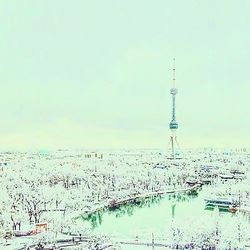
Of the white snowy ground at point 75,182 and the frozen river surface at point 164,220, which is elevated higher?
the white snowy ground at point 75,182

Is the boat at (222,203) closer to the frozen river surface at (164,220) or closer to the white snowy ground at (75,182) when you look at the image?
the frozen river surface at (164,220)

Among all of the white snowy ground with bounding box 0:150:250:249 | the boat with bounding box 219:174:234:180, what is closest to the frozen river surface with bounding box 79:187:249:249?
the white snowy ground with bounding box 0:150:250:249

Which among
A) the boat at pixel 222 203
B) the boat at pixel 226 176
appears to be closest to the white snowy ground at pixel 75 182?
the boat at pixel 226 176

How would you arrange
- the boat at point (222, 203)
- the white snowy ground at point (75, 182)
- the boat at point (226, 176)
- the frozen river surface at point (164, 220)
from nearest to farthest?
the frozen river surface at point (164, 220) → the white snowy ground at point (75, 182) → the boat at point (222, 203) → the boat at point (226, 176)

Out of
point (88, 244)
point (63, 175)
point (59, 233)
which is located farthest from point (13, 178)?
point (88, 244)

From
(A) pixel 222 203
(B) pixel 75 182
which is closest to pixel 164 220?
(A) pixel 222 203

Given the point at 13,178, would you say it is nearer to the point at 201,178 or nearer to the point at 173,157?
the point at 201,178

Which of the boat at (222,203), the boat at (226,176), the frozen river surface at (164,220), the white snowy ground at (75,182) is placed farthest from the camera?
the boat at (226,176)

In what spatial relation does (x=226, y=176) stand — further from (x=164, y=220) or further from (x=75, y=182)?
(x=164, y=220)

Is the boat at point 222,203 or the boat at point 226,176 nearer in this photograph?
the boat at point 222,203

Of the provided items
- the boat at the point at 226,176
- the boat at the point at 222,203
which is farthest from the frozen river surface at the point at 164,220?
the boat at the point at 226,176

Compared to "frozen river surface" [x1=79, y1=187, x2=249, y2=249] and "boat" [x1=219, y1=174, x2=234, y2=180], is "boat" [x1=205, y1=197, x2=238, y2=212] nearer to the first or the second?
"frozen river surface" [x1=79, y1=187, x2=249, y2=249]

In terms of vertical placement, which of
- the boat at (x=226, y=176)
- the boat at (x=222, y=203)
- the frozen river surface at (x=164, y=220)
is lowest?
the frozen river surface at (x=164, y=220)
